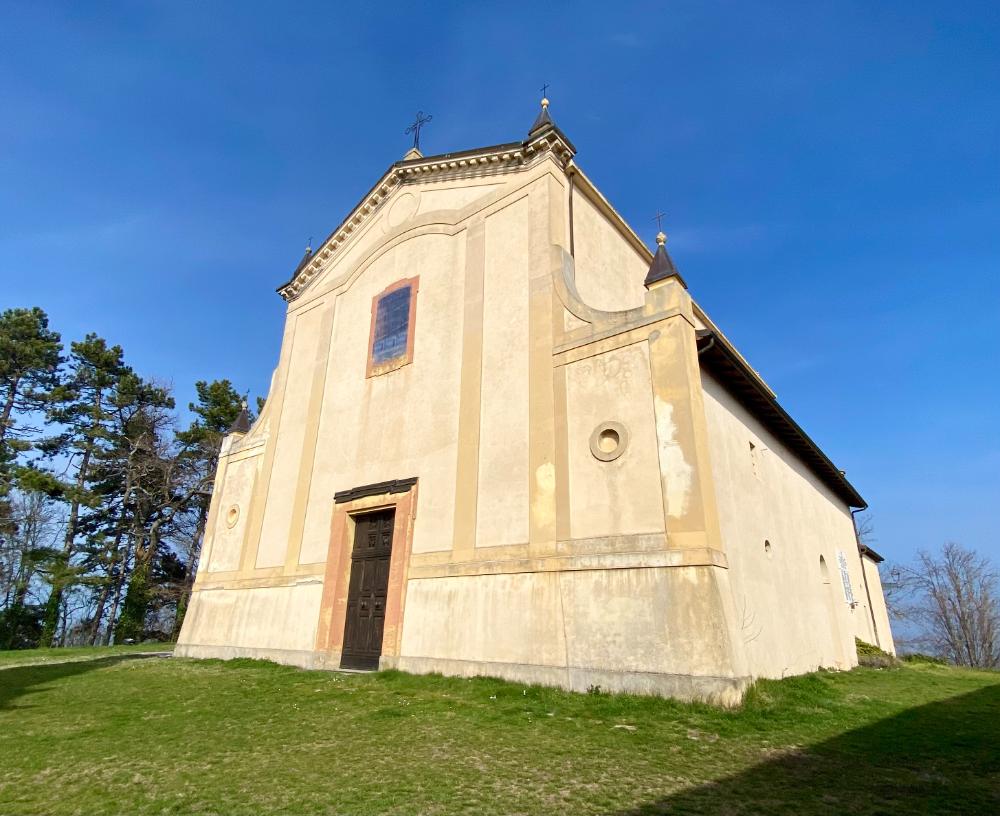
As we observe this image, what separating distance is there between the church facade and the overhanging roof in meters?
0.08

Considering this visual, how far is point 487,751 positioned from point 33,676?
11.7 metres

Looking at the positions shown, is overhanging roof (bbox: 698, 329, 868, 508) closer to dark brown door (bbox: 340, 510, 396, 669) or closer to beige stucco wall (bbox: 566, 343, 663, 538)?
beige stucco wall (bbox: 566, 343, 663, 538)

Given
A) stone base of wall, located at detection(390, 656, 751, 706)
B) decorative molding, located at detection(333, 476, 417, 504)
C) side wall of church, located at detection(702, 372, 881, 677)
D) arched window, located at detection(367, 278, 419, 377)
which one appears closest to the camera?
stone base of wall, located at detection(390, 656, 751, 706)

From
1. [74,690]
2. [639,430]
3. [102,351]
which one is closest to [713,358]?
[639,430]

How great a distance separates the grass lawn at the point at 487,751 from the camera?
4344 mm

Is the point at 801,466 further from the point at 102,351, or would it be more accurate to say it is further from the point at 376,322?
the point at 102,351

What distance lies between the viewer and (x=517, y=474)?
10.5 m

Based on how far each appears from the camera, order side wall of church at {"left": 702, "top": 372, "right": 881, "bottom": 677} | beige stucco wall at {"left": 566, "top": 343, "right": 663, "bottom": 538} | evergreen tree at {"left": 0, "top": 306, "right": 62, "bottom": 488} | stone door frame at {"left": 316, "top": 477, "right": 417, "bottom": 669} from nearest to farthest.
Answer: beige stucco wall at {"left": 566, "top": 343, "right": 663, "bottom": 538} → side wall of church at {"left": 702, "top": 372, "right": 881, "bottom": 677} → stone door frame at {"left": 316, "top": 477, "right": 417, "bottom": 669} → evergreen tree at {"left": 0, "top": 306, "right": 62, "bottom": 488}

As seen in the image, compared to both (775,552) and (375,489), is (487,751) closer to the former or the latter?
(375,489)

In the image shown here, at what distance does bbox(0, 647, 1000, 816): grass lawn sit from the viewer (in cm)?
434

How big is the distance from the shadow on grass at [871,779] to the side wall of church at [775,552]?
2.26 metres

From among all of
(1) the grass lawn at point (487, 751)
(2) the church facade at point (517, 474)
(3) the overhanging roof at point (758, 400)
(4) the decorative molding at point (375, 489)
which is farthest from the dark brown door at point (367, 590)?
(3) the overhanging roof at point (758, 400)

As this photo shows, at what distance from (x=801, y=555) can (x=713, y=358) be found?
593cm

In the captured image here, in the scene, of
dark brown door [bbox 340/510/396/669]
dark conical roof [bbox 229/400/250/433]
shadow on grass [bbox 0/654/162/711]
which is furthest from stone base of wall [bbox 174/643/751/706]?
dark conical roof [bbox 229/400/250/433]
